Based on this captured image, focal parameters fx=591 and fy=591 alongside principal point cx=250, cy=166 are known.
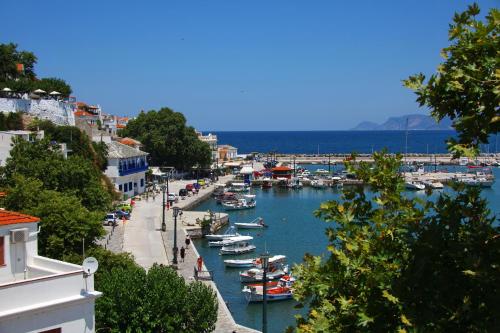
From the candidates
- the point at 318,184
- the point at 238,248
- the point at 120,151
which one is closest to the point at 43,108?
the point at 120,151

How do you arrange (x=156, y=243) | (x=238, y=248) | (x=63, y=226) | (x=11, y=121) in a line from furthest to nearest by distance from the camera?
(x=11, y=121) < (x=238, y=248) < (x=156, y=243) < (x=63, y=226)

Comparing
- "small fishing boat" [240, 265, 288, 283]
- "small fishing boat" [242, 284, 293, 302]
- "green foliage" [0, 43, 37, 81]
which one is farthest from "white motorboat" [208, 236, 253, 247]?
"green foliage" [0, 43, 37, 81]

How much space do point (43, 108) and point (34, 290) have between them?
42873 millimetres

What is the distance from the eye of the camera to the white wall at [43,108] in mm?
47625

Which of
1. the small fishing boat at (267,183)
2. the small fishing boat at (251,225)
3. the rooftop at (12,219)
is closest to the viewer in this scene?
the rooftop at (12,219)

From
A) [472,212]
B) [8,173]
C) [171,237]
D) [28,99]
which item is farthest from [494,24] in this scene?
[28,99]

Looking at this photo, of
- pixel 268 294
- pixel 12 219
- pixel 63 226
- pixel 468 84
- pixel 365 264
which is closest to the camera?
pixel 468 84

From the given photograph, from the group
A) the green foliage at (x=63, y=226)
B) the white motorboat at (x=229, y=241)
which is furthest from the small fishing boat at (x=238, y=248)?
the green foliage at (x=63, y=226)

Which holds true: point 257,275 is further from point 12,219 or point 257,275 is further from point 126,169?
point 126,169

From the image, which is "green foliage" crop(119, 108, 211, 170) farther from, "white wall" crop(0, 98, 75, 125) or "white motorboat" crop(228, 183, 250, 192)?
"white wall" crop(0, 98, 75, 125)

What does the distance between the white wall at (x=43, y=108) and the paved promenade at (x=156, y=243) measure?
10.2 metres

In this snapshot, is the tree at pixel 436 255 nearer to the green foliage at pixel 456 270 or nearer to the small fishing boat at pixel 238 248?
the green foliage at pixel 456 270

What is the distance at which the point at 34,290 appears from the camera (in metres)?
10.8

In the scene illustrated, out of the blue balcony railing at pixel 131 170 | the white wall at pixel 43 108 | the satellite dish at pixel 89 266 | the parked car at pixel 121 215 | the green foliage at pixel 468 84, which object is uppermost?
the white wall at pixel 43 108
